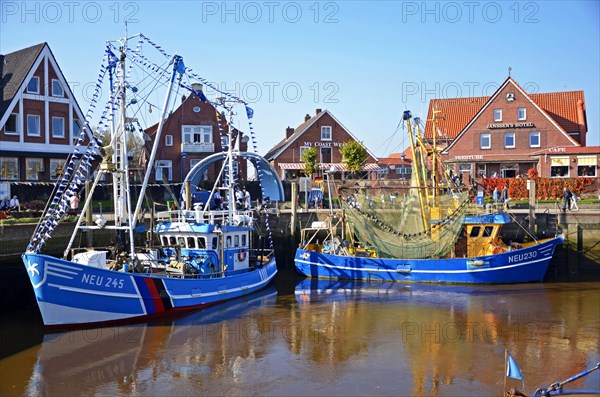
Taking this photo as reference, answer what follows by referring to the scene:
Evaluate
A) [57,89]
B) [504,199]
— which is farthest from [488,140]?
[57,89]

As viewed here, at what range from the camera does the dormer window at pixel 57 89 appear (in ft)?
112

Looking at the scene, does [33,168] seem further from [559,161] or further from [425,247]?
[559,161]

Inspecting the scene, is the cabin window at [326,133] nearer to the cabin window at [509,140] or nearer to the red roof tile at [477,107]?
the red roof tile at [477,107]

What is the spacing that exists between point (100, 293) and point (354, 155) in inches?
1174

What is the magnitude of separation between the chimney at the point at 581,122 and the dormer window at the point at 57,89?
33037mm

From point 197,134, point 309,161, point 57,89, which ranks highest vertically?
point 57,89

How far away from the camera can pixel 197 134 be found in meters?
43.6

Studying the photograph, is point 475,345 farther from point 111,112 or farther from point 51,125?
point 51,125

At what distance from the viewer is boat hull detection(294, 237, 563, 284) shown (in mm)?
24359

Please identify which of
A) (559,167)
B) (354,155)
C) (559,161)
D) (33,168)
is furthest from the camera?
(354,155)

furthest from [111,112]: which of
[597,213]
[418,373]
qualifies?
[597,213]

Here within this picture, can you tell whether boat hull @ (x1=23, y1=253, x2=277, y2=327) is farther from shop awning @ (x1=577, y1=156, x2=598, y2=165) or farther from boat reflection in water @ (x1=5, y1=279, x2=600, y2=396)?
shop awning @ (x1=577, y1=156, x2=598, y2=165)

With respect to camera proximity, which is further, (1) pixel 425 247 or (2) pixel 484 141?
(2) pixel 484 141

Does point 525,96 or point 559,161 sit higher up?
point 525,96
